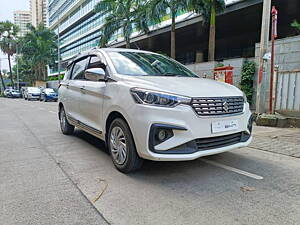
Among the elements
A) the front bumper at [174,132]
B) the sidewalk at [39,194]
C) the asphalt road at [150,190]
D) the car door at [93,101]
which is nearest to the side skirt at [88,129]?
the car door at [93,101]

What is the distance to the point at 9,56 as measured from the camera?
48156 millimetres

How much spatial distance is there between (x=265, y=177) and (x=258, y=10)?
48.9 ft

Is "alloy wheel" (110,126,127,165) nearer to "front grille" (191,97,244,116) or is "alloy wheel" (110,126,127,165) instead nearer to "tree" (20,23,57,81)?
"front grille" (191,97,244,116)

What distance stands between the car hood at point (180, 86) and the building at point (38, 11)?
311ft

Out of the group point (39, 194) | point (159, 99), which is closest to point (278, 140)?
point (159, 99)

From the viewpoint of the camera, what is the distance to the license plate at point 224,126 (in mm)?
3162

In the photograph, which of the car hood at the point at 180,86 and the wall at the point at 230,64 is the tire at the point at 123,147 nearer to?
the car hood at the point at 180,86

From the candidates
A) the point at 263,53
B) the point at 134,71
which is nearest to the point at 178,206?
the point at 134,71

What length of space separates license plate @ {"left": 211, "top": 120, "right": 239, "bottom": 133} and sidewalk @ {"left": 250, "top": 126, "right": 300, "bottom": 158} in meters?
1.86

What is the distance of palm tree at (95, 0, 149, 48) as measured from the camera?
1675 centimetres

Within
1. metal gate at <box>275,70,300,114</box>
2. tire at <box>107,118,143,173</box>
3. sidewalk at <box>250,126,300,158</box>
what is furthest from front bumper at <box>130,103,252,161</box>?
metal gate at <box>275,70,300,114</box>

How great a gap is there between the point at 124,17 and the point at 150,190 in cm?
1747

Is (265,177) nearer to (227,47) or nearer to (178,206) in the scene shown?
(178,206)

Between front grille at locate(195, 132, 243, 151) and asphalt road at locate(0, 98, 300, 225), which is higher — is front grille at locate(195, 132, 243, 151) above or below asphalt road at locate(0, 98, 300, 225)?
above
